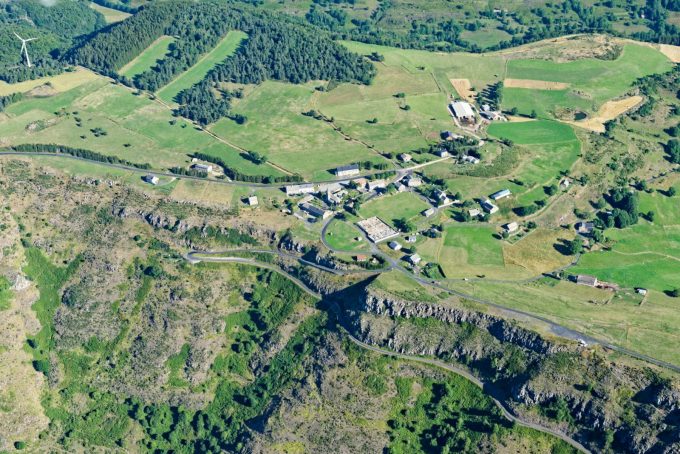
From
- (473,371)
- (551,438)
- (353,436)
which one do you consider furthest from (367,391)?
(551,438)

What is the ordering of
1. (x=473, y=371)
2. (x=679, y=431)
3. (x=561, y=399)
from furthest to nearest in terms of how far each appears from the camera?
1. (x=473, y=371)
2. (x=561, y=399)
3. (x=679, y=431)

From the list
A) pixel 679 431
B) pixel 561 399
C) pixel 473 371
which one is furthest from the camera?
pixel 473 371

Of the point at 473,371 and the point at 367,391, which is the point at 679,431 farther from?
the point at 367,391

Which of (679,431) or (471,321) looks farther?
(471,321)

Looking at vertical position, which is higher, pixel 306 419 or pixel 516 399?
pixel 516 399

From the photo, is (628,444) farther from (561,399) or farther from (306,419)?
(306,419)

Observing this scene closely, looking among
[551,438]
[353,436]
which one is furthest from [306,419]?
[551,438]
